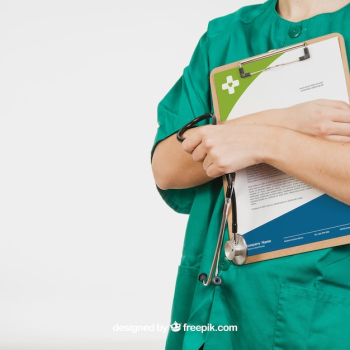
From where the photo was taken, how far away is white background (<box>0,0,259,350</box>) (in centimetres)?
284

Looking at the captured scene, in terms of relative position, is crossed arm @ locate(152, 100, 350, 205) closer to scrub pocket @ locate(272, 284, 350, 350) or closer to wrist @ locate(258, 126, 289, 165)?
wrist @ locate(258, 126, 289, 165)

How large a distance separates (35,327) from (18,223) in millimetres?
795

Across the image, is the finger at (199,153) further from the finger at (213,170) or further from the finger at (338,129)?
the finger at (338,129)

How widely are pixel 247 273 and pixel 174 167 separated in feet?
0.72

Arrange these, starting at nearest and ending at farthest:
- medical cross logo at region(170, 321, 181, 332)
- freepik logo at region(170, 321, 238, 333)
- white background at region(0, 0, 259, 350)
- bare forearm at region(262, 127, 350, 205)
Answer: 1. bare forearm at region(262, 127, 350, 205)
2. freepik logo at region(170, 321, 238, 333)
3. medical cross logo at region(170, 321, 181, 332)
4. white background at region(0, 0, 259, 350)

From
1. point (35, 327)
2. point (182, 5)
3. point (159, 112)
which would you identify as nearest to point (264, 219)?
point (159, 112)

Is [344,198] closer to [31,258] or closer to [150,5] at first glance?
[31,258]

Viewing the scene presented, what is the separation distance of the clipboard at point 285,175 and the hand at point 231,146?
7 cm

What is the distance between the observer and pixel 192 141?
81cm

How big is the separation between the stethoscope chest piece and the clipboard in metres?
0.02

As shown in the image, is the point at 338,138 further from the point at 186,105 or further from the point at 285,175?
the point at 186,105

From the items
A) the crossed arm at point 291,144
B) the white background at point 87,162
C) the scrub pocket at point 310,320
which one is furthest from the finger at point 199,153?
the white background at point 87,162

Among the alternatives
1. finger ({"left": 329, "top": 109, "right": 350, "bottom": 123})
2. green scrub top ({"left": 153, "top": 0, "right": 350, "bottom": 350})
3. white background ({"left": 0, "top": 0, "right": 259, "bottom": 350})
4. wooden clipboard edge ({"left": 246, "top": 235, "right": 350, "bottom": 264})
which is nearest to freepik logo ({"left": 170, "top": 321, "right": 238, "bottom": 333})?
green scrub top ({"left": 153, "top": 0, "right": 350, "bottom": 350})

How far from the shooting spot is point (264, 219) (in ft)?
2.67
